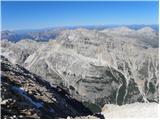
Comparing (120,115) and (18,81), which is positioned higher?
(18,81)

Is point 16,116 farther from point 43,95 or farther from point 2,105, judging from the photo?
point 43,95

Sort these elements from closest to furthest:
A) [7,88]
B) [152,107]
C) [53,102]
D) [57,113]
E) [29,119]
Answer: [29,119], [7,88], [57,113], [53,102], [152,107]

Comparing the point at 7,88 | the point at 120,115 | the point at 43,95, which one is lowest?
the point at 120,115

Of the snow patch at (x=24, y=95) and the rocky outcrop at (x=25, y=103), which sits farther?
the snow patch at (x=24, y=95)

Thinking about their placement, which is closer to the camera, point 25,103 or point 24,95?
point 25,103

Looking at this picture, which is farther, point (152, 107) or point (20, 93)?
point (152, 107)

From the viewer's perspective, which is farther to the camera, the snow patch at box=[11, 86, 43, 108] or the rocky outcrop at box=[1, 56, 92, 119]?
the snow patch at box=[11, 86, 43, 108]

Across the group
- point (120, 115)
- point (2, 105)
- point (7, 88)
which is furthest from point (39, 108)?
point (120, 115)

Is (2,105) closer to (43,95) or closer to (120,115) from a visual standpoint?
(43,95)

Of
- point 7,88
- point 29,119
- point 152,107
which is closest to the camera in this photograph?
point 29,119
